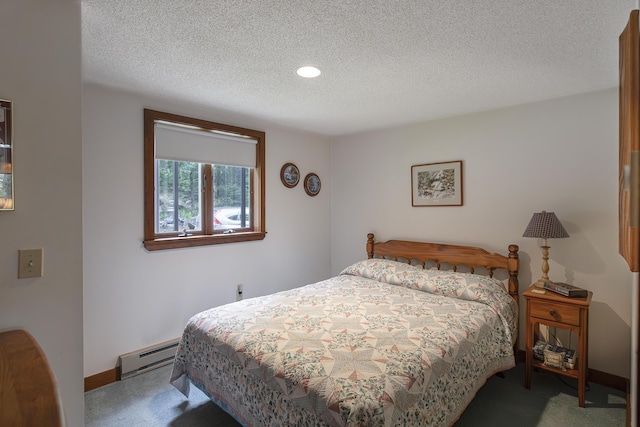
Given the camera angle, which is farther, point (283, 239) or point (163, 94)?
point (283, 239)

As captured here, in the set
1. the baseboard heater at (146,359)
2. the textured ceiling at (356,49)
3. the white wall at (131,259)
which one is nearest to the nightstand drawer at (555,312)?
the textured ceiling at (356,49)

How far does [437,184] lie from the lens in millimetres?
3443

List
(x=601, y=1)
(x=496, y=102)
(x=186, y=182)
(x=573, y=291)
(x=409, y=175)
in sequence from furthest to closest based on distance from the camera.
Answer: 1. (x=409, y=175)
2. (x=186, y=182)
3. (x=496, y=102)
4. (x=573, y=291)
5. (x=601, y=1)

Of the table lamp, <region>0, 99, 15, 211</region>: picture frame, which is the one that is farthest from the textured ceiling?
the table lamp

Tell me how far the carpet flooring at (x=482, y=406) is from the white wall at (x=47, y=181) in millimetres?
835

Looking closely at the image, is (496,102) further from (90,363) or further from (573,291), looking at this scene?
(90,363)

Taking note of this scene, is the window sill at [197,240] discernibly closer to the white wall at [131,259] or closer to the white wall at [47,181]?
the white wall at [131,259]

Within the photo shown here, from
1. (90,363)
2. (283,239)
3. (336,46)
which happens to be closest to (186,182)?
(283,239)

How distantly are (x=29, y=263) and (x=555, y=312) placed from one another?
3117mm

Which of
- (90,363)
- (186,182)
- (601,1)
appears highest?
(601,1)

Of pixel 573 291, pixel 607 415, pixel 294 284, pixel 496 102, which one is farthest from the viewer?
pixel 294 284

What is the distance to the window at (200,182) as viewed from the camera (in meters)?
2.84

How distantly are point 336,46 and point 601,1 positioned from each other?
1.23 m

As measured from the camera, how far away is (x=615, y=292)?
2.52 meters
